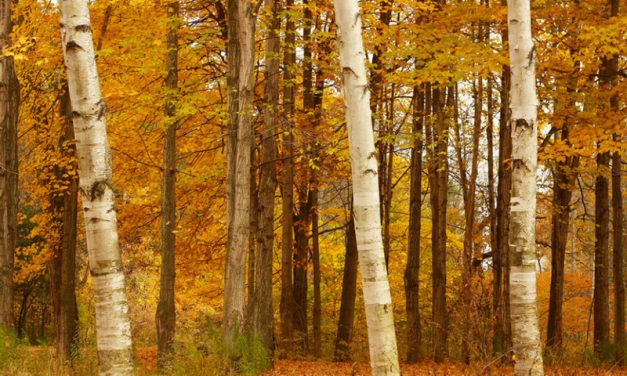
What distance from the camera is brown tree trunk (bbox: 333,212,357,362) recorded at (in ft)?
57.2

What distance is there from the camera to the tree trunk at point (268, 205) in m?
13.3

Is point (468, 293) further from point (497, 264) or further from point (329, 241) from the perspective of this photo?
point (329, 241)

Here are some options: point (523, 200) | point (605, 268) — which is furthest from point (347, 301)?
point (523, 200)

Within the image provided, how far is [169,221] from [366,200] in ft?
26.5

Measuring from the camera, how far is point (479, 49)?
12.0 metres

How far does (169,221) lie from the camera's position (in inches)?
521

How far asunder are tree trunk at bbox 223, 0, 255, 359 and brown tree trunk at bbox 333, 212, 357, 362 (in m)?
6.05

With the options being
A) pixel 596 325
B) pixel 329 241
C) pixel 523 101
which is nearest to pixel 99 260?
pixel 523 101

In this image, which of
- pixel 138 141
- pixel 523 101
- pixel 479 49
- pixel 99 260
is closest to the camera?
pixel 99 260

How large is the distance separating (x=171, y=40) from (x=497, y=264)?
9.50 m

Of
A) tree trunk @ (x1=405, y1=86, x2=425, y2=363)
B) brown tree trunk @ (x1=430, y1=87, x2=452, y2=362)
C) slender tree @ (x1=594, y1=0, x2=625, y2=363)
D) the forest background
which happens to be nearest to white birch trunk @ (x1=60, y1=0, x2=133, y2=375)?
the forest background

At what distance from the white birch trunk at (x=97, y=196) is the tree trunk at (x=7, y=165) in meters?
7.67

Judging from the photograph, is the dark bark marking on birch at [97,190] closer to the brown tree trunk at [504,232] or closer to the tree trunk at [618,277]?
the brown tree trunk at [504,232]

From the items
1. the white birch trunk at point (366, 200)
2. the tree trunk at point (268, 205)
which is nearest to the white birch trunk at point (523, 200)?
the white birch trunk at point (366, 200)
